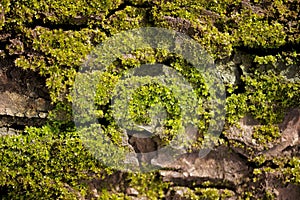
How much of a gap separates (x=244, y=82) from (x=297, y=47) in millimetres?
433

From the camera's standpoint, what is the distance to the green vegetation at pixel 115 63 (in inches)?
132

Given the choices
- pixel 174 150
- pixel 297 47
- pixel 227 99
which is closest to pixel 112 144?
pixel 174 150

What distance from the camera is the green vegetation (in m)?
3.34

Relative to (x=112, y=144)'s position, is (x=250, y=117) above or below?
above

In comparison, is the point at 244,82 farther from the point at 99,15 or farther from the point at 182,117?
the point at 99,15

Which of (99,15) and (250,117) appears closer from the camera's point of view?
(99,15)

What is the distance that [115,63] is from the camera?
3.44 meters

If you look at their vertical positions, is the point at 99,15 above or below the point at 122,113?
above

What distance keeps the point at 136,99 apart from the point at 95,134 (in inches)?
13.9

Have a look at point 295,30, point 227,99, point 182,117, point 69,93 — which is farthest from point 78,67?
point 295,30

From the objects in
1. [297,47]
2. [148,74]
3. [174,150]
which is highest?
[297,47]

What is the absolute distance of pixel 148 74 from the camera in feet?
11.4

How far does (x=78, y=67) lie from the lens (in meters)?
3.39

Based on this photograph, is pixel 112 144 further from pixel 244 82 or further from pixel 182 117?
pixel 244 82
